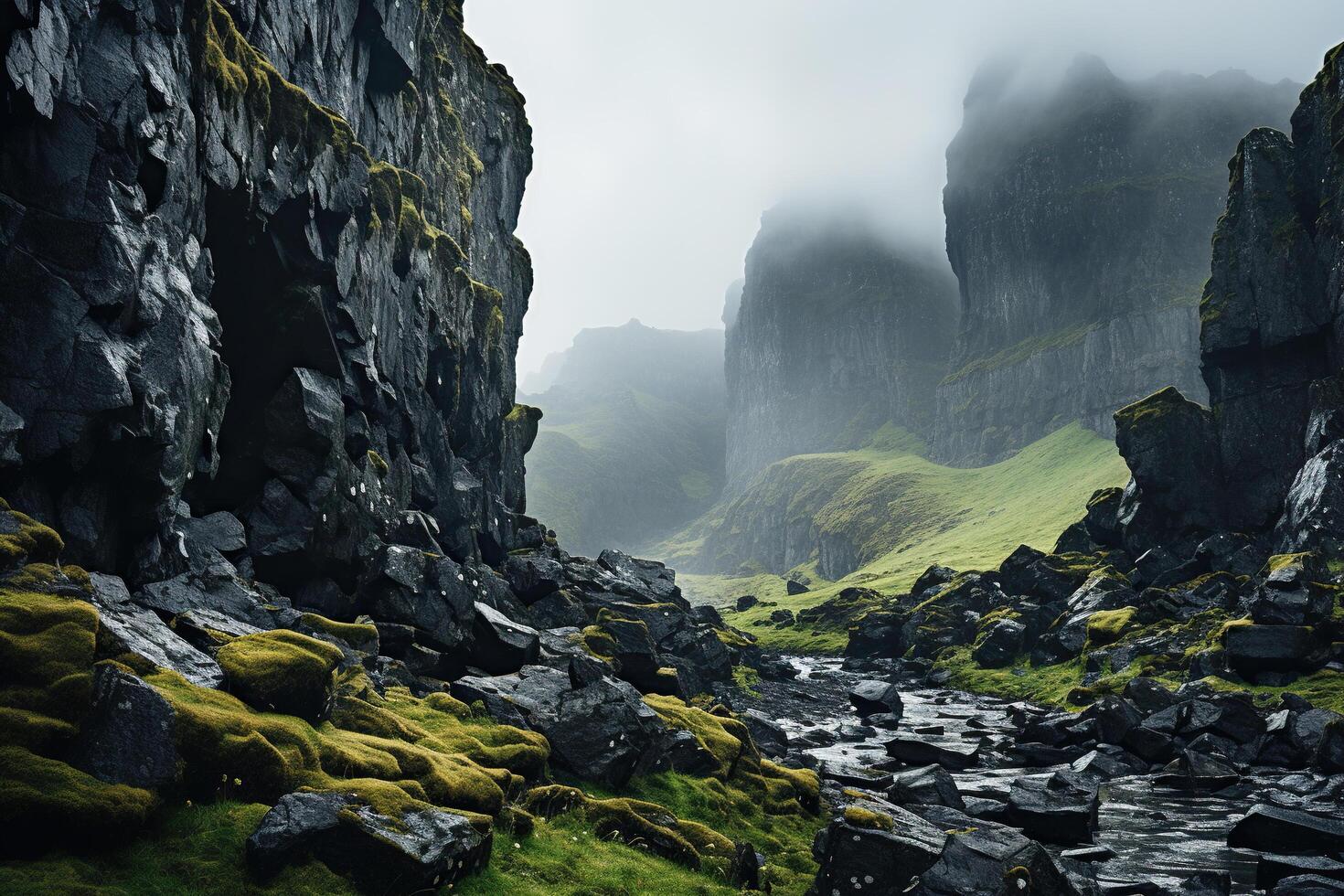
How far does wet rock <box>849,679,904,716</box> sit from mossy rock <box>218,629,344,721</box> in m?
48.4

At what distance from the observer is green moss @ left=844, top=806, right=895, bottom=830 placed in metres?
22.7

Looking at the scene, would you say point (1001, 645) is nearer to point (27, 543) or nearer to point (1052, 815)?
point (1052, 815)

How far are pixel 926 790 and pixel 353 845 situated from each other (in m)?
24.6

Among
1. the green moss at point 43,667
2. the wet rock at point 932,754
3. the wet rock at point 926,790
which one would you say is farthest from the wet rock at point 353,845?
the wet rock at point 932,754

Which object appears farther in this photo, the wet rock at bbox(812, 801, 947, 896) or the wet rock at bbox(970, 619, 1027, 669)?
the wet rock at bbox(970, 619, 1027, 669)

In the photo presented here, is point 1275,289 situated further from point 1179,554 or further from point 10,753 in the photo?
point 10,753

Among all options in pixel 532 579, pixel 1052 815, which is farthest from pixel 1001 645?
pixel 1052 815

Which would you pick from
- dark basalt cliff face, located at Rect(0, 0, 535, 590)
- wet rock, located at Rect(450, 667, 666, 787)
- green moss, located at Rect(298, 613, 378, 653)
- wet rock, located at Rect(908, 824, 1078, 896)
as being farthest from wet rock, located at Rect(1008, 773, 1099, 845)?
dark basalt cliff face, located at Rect(0, 0, 535, 590)

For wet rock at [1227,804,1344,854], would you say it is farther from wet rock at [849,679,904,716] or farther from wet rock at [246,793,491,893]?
wet rock at [849,679,904,716]

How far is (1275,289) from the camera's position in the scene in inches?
3442

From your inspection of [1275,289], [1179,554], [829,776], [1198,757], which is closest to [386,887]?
[829,776]

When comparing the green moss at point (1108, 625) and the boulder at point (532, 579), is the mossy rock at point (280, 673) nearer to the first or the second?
the boulder at point (532, 579)

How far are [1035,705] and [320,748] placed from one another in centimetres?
6282

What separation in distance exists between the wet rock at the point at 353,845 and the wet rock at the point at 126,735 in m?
2.06
